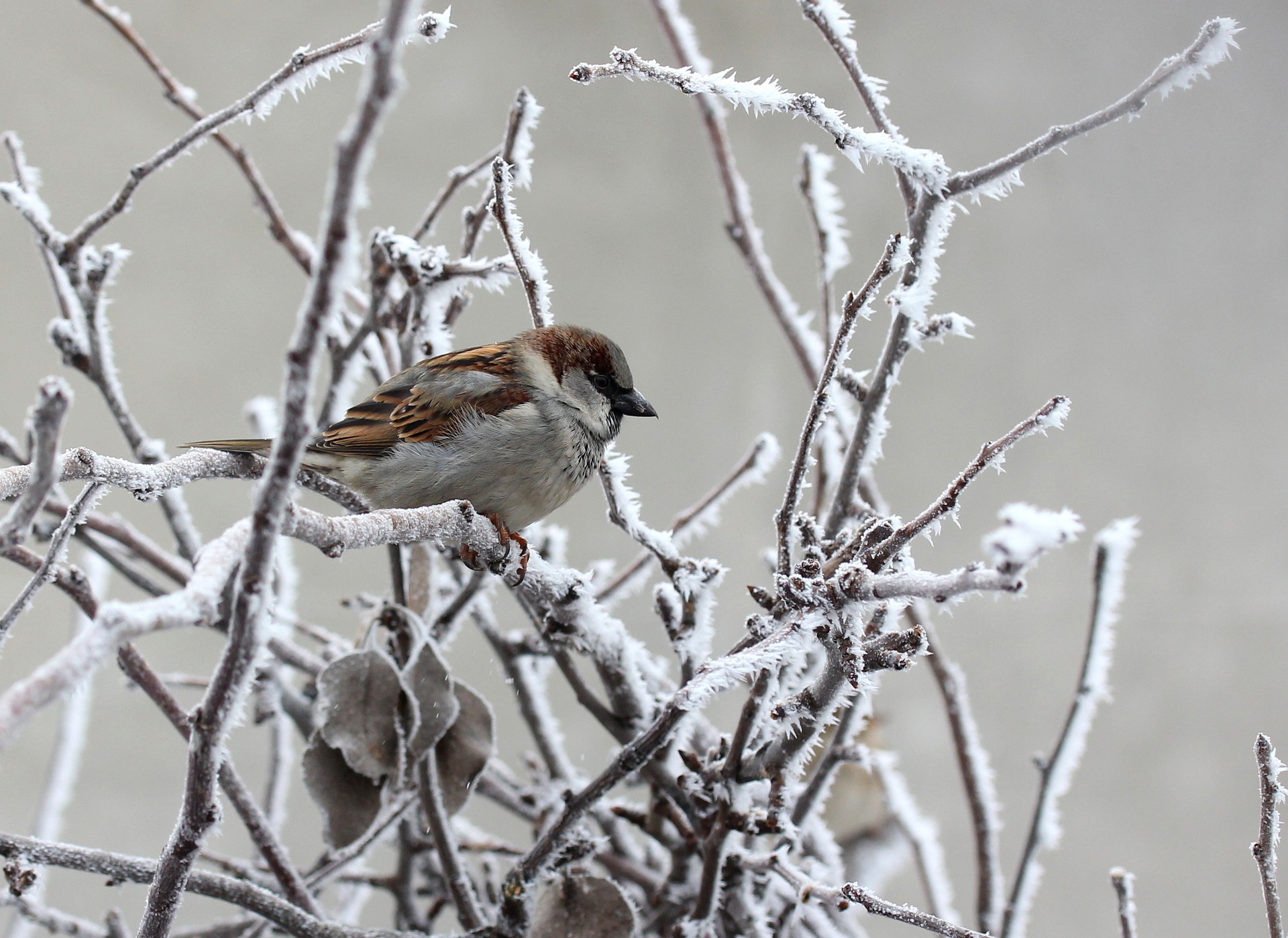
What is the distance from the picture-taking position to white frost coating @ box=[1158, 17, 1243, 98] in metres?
0.44

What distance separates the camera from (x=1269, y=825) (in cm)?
44

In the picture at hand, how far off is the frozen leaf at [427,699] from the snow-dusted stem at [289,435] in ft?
0.77

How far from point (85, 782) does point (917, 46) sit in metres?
1.84

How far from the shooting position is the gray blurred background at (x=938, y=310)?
1429 mm

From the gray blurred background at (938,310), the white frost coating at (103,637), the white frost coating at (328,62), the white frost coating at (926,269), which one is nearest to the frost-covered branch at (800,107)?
the white frost coating at (926,269)

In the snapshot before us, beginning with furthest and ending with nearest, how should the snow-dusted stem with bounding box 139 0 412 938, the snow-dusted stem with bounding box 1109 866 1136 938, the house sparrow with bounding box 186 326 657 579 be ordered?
1. the house sparrow with bounding box 186 326 657 579
2. the snow-dusted stem with bounding box 1109 866 1136 938
3. the snow-dusted stem with bounding box 139 0 412 938

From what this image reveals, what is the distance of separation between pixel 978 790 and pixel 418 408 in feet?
1.88

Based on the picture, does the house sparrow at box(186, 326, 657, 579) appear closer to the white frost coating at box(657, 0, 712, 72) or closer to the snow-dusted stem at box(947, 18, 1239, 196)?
the white frost coating at box(657, 0, 712, 72)

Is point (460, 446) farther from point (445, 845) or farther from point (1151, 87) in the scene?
point (1151, 87)

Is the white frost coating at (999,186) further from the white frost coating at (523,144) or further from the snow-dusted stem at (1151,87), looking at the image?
the white frost coating at (523,144)

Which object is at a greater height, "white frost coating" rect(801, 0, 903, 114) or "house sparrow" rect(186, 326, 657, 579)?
"white frost coating" rect(801, 0, 903, 114)

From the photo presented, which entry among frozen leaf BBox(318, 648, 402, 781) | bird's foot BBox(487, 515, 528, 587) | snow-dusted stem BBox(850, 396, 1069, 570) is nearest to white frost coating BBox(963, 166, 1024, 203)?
snow-dusted stem BBox(850, 396, 1069, 570)

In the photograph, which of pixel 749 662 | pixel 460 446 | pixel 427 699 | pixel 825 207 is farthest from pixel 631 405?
pixel 749 662

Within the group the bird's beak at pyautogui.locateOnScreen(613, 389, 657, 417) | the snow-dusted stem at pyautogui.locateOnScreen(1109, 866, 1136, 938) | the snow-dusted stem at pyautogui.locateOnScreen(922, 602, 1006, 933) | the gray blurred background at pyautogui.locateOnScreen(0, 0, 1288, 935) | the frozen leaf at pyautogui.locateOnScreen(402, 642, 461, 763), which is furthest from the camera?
the gray blurred background at pyautogui.locateOnScreen(0, 0, 1288, 935)
